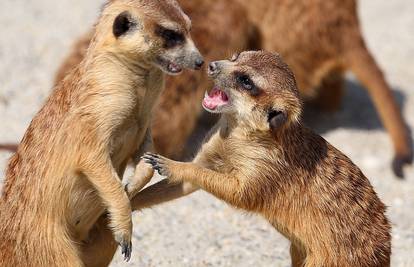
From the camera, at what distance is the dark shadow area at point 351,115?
7359 millimetres

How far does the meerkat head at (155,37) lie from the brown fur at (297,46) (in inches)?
94.2

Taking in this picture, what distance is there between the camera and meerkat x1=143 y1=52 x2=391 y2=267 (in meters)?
3.75

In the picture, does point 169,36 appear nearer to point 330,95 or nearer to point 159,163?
point 159,163

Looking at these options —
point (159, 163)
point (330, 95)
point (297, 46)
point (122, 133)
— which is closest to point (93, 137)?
point (122, 133)

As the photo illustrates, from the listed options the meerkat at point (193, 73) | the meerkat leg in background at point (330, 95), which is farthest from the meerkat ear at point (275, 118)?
the meerkat leg in background at point (330, 95)

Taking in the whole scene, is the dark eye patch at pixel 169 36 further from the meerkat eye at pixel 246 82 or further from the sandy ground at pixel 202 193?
the sandy ground at pixel 202 193

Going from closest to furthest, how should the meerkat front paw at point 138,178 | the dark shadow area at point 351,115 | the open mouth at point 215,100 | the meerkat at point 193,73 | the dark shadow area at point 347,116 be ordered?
the open mouth at point 215,100
the meerkat front paw at point 138,178
the meerkat at point 193,73
the dark shadow area at point 347,116
the dark shadow area at point 351,115

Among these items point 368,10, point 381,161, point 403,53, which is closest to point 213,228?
point 381,161

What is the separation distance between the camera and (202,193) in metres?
5.59

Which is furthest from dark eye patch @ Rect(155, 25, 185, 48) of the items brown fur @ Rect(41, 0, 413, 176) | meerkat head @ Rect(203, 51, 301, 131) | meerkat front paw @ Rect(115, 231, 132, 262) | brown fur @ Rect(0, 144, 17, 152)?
brown fur @ Rect(41, 0, 413, 176)

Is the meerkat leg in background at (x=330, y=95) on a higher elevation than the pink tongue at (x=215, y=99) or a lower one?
lower

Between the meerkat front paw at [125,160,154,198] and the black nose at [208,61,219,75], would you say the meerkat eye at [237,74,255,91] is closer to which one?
the black nose at [208,61,219,75]

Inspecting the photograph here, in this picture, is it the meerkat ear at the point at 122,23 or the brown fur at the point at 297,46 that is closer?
the meerkat ear at the point at 122,23

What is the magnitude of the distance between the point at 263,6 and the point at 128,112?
3204 mm
